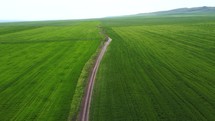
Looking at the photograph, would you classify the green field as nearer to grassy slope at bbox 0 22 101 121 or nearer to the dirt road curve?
grassy slope at bbox 0 22 101 121

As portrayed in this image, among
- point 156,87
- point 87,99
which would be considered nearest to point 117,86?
point 156,87

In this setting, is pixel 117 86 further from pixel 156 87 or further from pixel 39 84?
pixel 39 84

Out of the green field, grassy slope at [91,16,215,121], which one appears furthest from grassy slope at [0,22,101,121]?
grassy slope at [91,16,215,121]

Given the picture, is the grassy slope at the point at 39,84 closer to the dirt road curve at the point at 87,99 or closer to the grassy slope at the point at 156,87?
the dirt road curve at the point at 87,99

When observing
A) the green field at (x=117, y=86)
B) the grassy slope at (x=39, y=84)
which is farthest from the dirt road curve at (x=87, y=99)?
the grassy slope at (x=39, y=84)

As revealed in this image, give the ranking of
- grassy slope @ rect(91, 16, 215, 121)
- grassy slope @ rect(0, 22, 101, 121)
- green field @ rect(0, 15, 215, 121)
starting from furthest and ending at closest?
grassy slope @ rect(0, 22, 101, 121)
green field @ rect(0, 15, 215, 121)
grassy slope @ rect(91, 16, 215, 121)

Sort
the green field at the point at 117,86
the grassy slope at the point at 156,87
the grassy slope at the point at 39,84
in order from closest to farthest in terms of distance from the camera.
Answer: the grassy slope at the point at 156,87 → the green field at the point at 117,86 → the grassy slope at the point at 39,84

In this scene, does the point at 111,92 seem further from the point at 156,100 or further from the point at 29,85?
the point at 29,85

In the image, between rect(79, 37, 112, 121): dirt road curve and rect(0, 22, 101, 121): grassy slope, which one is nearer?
rect(79, 37, 112, 121): dirt road curve

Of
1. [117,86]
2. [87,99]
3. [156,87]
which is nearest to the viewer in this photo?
[87,99]

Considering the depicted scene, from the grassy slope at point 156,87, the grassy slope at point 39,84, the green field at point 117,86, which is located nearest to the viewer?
the grassy slope at point 156,87

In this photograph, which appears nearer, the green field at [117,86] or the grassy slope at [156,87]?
the grassy slope at [156,87]
